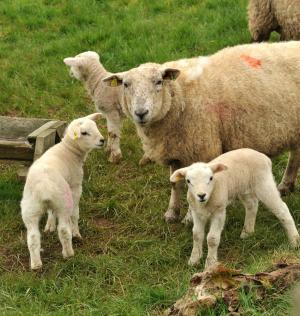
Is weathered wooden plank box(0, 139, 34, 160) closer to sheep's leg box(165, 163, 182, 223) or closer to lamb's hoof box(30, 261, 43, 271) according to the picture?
sheep's leg box(165, 163, 182, 223)

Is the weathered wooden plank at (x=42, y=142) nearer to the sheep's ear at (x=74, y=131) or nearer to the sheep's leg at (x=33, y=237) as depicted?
the sheep's ear at (x=74, y=131)

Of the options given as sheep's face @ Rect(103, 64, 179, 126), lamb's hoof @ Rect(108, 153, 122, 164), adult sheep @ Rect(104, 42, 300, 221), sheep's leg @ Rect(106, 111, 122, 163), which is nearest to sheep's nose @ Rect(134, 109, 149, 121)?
sheep's face @ Rect(103, 64, 179, 126)

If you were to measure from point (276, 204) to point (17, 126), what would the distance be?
3.09 metres

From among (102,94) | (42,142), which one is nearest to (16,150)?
(42,142)

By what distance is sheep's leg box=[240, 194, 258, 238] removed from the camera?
5.53m

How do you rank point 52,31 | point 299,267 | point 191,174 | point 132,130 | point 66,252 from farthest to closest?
point 52,31
point 132,130
point 66,252
point 191,174
point 299,267

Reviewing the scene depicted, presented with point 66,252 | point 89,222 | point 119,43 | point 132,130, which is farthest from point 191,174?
point 119,43

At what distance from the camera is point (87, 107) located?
847cm

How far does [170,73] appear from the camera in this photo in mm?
5680

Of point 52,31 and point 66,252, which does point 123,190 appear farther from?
point 52,31

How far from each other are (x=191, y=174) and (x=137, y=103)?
932mm

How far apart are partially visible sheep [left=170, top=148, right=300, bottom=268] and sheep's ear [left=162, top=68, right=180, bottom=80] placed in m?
0.88

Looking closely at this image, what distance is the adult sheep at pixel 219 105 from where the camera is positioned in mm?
5719

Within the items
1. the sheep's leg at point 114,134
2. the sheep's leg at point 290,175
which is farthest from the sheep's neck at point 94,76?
the sheep's leg at point 290,175
